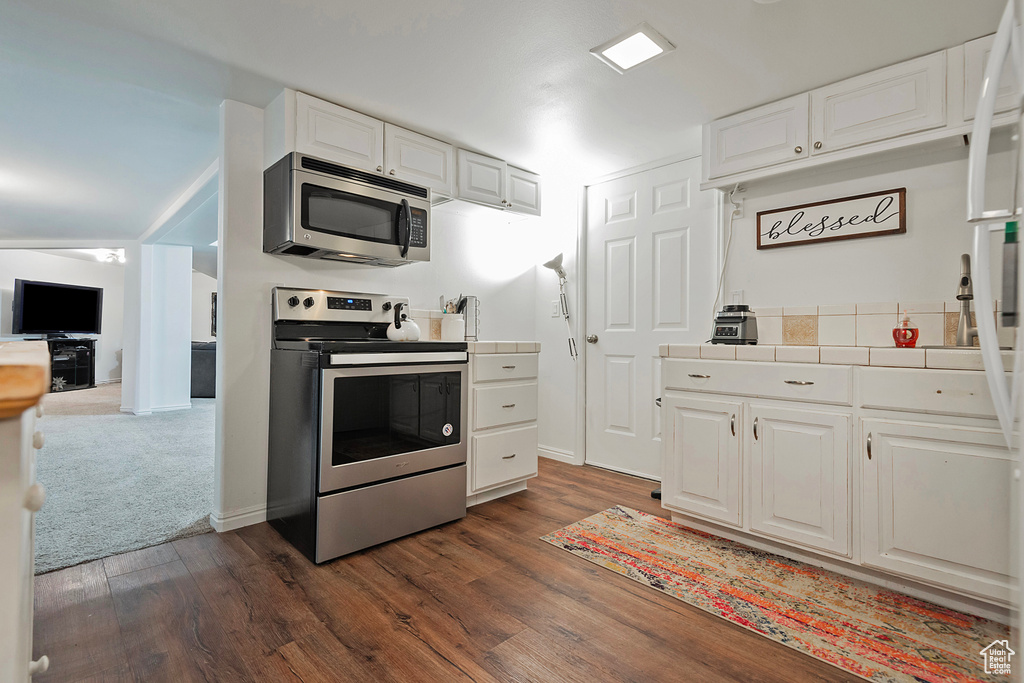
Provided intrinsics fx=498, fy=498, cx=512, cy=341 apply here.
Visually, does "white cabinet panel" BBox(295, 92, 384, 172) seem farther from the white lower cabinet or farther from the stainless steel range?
the white lower cabinet

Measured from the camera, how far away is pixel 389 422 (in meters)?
2.22

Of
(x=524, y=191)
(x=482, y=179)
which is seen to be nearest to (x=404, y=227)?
(x=482, y=179)

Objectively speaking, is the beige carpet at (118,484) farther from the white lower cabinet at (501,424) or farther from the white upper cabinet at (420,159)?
the white upper cabinet at (420,159)

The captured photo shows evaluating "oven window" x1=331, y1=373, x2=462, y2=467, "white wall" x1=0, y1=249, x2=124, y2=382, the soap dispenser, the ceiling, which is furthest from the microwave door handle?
"white wall" x1=0, y1=249, x2=124, y2=382

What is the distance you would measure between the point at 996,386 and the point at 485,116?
237 centimetres

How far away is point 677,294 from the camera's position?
319 centimetres

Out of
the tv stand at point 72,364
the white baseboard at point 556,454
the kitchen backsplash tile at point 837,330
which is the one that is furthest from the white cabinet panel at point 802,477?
the tv stand at point 72,364

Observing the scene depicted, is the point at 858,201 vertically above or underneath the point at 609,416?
above

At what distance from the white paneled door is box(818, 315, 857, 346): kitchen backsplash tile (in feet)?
2.08

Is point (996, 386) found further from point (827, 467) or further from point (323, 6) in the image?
point (323, 6)

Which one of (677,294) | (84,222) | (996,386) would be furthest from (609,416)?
(84,222)

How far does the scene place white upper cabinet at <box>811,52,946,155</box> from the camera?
203cm

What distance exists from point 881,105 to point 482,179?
207 cm

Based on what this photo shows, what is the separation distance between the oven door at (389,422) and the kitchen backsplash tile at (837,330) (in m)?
1.80
